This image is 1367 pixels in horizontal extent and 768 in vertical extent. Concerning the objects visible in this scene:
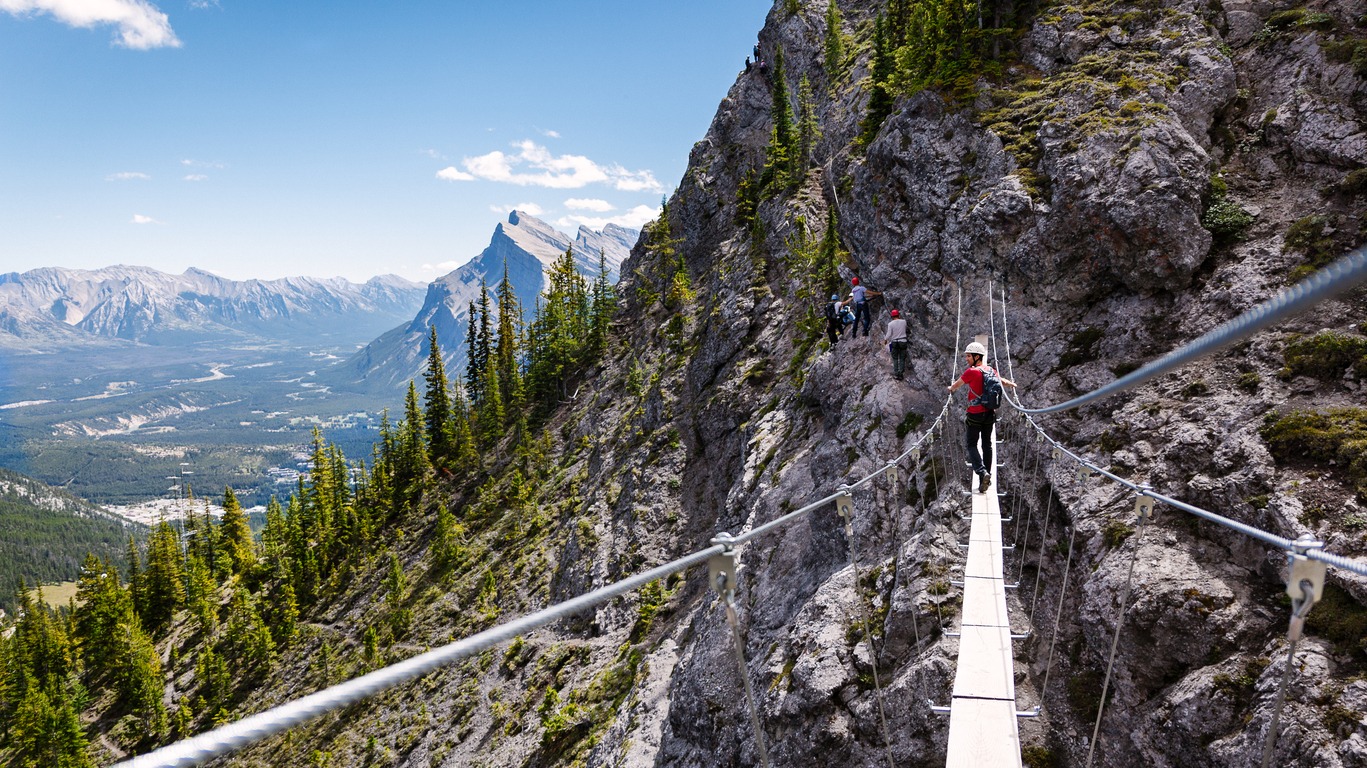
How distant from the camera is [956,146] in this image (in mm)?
20922

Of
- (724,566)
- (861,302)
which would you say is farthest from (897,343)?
(724,566)

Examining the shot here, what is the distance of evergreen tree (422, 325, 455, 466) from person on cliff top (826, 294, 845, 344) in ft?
190

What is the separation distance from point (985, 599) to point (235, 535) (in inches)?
3791

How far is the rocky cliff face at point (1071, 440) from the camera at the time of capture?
8.87 m

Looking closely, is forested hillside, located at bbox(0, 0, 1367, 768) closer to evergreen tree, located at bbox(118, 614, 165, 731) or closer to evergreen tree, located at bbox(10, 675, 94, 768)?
evergreen tree, located at bbox(118, 614, 165, 731)

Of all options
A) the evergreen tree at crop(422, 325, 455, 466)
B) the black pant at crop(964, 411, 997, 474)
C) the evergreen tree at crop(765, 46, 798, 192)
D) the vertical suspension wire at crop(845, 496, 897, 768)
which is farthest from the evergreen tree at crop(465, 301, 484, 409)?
the black pant at crop(964, 411, 997, 474)

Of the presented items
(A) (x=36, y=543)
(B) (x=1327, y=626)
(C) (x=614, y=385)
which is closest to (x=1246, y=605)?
(B) (x=1327, y=626)

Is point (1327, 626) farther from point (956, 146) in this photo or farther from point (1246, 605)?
point (956, 146)

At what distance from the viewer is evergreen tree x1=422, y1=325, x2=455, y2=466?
72875mm

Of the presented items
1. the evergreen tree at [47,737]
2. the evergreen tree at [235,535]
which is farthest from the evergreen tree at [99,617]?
the evergreen tree at [235,535]

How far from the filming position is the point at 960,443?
669 inches

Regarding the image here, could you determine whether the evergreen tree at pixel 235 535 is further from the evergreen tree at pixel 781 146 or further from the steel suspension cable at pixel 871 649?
the steel suspension cable at pixel 871 649

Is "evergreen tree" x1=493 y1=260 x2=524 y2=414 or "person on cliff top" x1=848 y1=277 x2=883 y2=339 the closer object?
"person on cliff top" x1=848 y1=277 x2=883 y2=339

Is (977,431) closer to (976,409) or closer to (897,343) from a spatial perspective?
(976,409)
